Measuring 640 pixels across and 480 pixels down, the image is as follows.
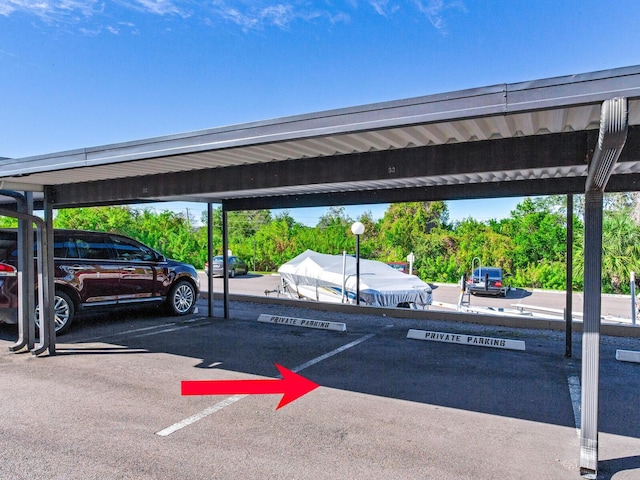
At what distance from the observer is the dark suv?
276 inches

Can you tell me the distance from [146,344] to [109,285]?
1.95m

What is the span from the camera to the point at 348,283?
13.8 metres

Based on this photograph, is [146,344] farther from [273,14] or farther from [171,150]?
[273,14]

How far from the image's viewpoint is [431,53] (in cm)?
1188

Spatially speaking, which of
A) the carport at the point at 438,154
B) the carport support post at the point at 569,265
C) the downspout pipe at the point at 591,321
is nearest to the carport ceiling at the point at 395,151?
the carport at the point at 438,154

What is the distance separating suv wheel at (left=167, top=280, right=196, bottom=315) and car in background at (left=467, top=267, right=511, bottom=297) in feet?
53.0

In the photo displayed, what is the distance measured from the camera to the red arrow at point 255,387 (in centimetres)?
484

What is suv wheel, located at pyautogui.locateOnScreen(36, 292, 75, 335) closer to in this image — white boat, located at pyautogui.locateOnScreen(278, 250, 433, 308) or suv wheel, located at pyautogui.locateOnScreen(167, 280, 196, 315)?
suv wheel, located at pyautogui.locateOnScreen(167, 280, 196, 315)

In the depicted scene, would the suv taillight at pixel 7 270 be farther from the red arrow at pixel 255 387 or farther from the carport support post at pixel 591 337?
the carport support post at pixel 591 337

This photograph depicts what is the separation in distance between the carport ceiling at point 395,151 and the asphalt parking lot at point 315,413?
7.61 ft

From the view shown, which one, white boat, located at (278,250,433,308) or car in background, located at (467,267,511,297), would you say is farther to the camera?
car in background, located at (467,267,511,297)

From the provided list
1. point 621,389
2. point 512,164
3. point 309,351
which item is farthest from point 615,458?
point 309,351

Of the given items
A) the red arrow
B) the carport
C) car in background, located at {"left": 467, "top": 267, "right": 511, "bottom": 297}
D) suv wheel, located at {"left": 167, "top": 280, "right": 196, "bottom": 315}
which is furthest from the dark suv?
car in background, located at {"left": 467, "top": 267, "right": 511, "bottom": 297}

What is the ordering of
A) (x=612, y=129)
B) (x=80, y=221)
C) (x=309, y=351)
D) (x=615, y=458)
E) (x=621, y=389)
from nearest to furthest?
(x=612, y=129), (x=615, y=458), (x=621, y=389), (x=309, y=351), (x=80, y=221)
